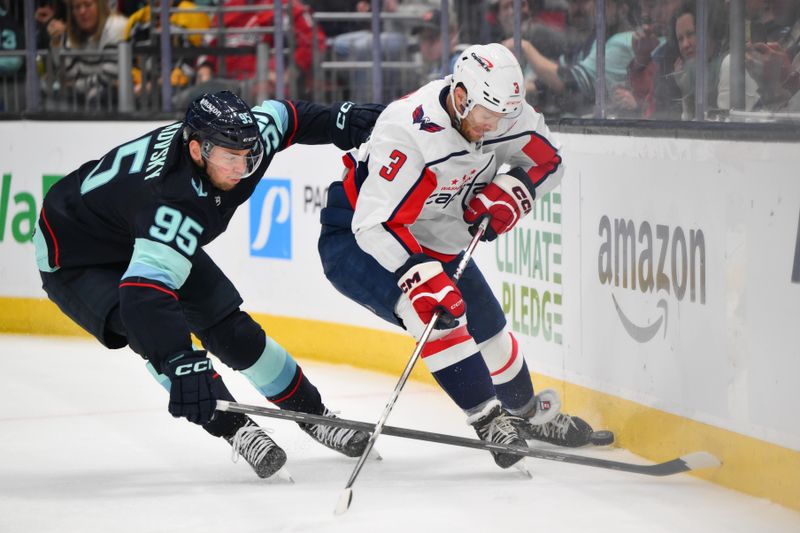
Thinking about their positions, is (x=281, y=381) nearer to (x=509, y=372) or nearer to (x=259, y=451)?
(x=259, y=451)

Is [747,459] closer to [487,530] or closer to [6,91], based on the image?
[487,530]

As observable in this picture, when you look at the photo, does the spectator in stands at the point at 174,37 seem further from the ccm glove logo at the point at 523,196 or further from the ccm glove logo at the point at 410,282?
the ccm glove logo at the point at 410,282

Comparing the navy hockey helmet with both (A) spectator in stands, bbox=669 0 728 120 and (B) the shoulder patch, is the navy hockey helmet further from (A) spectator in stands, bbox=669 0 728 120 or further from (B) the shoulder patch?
(A) spectator in stands, bbox=669 0 728 120

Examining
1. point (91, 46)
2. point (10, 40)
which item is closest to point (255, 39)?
point (91, 46)

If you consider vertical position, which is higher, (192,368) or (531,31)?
(531,31)

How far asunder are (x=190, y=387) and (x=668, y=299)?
4.64ft

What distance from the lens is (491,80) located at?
11.0 ft

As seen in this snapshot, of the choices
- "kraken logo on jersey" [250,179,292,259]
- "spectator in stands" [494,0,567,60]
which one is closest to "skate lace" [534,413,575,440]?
"spectator in stands" [494,0,567,60]

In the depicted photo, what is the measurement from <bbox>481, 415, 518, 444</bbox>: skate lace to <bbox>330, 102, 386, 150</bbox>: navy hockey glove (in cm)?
98

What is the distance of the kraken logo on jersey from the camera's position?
18.9ft

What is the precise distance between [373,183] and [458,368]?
570 mm

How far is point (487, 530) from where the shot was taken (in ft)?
10.4

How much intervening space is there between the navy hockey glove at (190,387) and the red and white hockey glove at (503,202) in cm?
90

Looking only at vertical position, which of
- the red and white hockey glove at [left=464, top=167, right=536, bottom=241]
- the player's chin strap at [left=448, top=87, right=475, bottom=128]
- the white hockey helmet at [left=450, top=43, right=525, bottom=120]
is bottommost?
the red and white hockey glove at [left=464, top=167, right=536, bottom=241]
